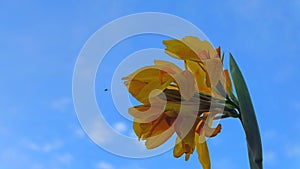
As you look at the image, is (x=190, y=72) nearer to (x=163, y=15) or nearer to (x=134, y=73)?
(x=134, y=73)

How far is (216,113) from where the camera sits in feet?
2.34

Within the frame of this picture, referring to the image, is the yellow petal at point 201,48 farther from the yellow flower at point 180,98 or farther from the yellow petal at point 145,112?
the yellow petal at point 145,112

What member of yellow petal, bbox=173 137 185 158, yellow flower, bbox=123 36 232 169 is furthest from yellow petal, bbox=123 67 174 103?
yellow petal, bbox=173 137 185 158

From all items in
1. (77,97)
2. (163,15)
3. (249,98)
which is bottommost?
(249,98)

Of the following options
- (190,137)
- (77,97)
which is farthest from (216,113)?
(77,97)

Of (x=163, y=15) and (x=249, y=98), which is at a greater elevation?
(x=163, y=15)

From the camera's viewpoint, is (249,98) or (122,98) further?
(122,98)

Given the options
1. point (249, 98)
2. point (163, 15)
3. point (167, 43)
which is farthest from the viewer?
point (163, 15)

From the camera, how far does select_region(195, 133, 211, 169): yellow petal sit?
727 mm

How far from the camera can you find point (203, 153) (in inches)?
28.7

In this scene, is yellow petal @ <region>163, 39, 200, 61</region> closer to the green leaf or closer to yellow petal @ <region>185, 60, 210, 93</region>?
yellow petal @ <region>185, 60, 210, 93</region>

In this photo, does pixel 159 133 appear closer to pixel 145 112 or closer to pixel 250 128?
pixel 145 112

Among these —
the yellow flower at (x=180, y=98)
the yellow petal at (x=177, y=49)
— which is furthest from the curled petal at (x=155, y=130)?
the yellow petal at (x=177, y=49)

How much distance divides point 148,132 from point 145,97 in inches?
2.8
